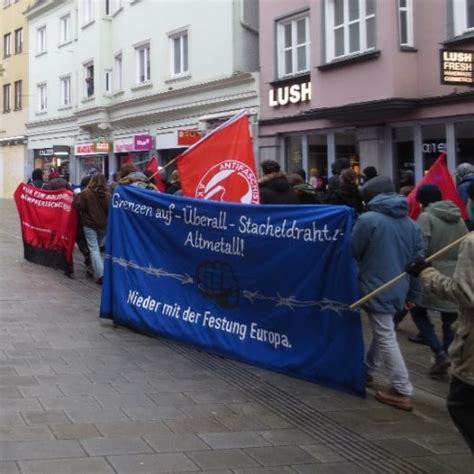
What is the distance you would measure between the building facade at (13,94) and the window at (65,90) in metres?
4.63

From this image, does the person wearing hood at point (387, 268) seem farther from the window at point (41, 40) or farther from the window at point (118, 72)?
the window at point (41, 40)

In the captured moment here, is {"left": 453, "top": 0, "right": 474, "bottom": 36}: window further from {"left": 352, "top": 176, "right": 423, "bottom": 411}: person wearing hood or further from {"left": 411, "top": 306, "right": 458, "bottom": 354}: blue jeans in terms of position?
{"left": 352, "top": 176, "right": 423, "bottom": 411}: person wearing hood

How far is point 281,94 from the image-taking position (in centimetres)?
2025

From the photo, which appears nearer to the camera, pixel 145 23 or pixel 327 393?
pixel 327 393

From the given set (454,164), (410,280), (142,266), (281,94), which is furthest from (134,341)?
(281,94)

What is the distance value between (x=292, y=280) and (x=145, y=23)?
71.0 ft

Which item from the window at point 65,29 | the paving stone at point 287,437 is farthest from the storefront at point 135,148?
the paving stone at point 287,437

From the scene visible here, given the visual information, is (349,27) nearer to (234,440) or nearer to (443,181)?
(443,181)

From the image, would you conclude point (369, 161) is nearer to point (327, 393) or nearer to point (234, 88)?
point (234, 88)

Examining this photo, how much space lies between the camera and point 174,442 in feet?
17.0

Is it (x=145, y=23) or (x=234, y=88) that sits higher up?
(x=145, y=23)

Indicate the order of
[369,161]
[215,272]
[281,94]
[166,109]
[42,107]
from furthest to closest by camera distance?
1. [42,107]
2. [166,109]
3. [281,94]
4. [369,161]
5. [215,272]

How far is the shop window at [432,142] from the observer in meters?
15.8

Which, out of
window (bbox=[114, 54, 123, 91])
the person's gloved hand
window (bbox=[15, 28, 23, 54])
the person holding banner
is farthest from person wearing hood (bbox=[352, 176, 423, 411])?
window (bbox=[15, 28, 23, 54])
